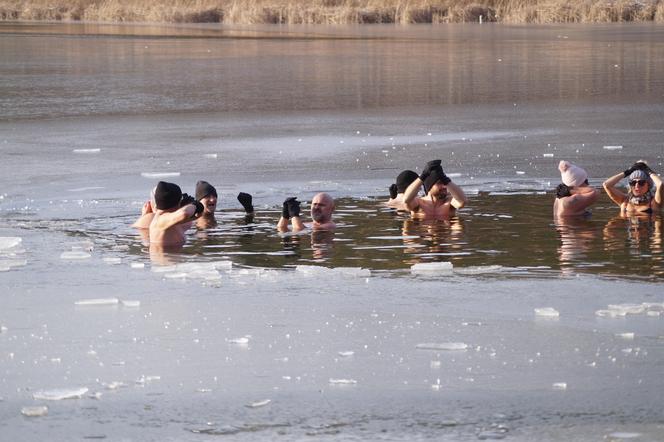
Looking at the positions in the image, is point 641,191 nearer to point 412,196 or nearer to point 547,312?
point 412,196

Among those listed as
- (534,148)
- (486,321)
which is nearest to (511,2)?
(534,148)

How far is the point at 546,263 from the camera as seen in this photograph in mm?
10250

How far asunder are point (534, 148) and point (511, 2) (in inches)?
2176

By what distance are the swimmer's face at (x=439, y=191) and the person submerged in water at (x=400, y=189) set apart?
1.01 ft

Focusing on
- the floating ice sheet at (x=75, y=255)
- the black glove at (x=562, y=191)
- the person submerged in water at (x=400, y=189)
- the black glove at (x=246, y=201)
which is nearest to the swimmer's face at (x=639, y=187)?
the black glove at (x=562, y=191)

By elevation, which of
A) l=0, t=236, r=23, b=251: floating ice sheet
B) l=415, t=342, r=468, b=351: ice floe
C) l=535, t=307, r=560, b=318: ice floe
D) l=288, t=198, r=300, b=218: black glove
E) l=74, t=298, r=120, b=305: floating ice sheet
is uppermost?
l=288, t=198, r=300, b=218: black glove

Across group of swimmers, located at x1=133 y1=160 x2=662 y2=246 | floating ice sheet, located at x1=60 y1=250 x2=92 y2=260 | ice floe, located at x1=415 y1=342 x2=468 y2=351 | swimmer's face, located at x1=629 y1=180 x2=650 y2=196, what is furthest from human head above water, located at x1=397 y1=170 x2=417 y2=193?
ice floe, located at x1=415 y1=342 x2=468 y2=351

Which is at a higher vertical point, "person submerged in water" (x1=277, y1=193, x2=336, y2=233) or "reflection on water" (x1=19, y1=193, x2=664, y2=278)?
"person submerged in water" (x1=277, y1=193, x2=336, y2=233)

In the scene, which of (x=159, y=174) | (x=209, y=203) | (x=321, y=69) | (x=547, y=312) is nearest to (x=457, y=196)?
(x=209, y=203)

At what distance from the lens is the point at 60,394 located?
678cm

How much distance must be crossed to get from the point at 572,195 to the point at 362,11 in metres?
59.9

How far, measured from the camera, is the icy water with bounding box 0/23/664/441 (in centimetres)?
654

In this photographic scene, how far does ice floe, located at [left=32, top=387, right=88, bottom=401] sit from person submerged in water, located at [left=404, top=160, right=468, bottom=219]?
20.4ft

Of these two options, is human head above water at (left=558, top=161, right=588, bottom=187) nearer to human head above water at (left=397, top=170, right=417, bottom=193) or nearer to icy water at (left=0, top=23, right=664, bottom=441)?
icy water at (left=0, top=23, right=664, bottom=441)
